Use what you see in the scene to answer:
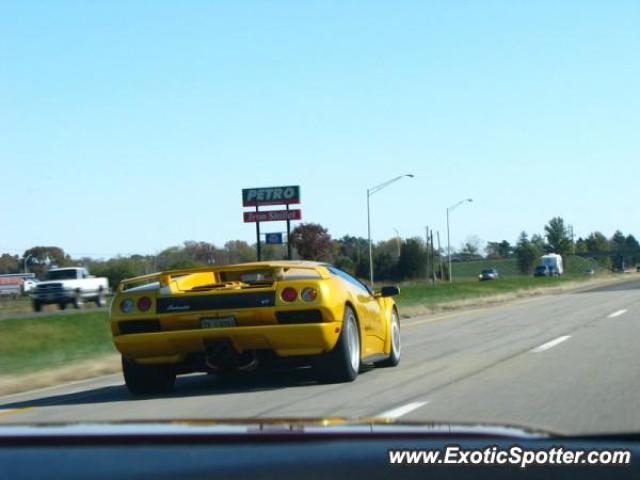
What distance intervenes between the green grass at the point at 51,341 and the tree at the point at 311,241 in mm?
48087

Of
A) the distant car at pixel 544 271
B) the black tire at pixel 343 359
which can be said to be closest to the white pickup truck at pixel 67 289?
the black tire at pixel 343 359

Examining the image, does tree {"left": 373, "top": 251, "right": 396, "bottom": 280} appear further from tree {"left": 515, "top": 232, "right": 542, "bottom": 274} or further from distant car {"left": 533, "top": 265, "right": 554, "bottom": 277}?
tree {"left": 515, "top": 232, "right": 542, "bottom": 274}

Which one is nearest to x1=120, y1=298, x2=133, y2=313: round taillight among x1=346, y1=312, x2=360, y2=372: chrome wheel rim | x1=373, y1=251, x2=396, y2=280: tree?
x1=346, y1=312, x2=360, y2=372: chrome wheel rim

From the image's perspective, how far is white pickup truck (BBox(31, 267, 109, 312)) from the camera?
41281 millimetres

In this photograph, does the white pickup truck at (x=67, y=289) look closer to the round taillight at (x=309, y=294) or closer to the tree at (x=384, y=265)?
the round taillight at (x=309, y=294)

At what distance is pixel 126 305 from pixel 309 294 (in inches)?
74.1

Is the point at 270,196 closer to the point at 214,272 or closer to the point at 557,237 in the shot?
the point at 214,272

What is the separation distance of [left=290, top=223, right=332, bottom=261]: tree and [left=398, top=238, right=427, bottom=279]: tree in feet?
54.4

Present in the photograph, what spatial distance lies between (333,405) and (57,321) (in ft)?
65.9

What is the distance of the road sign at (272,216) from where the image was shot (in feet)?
185

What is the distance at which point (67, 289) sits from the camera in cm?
4144

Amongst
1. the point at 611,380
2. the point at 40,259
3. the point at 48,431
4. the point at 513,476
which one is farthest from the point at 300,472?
the point at 40,259

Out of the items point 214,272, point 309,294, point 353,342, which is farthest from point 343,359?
point 214,272

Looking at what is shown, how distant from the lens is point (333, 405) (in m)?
8.81
